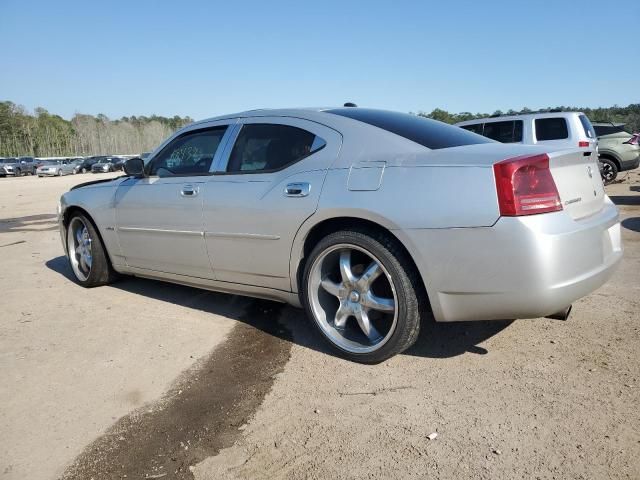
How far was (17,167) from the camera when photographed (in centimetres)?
4156

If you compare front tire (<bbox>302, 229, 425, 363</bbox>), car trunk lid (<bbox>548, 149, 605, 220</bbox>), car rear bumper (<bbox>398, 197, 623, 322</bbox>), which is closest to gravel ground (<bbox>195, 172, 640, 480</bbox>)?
front tire (<bbox>302, 229, 425, 363</bbox>)

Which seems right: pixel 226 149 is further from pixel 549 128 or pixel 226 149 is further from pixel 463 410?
pixel 549 128

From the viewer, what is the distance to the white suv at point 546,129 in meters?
9.30

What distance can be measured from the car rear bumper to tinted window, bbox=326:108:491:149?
0.72m

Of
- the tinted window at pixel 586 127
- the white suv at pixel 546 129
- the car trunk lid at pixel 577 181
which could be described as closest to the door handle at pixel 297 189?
the car trunk lid at pixel 577 181

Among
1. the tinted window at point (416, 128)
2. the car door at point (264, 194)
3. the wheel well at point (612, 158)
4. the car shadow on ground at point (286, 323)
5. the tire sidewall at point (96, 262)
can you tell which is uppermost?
the tinted window at point (416, 128)

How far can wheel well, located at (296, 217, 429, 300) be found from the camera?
281cm

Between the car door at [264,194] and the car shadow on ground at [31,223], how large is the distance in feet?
23.6

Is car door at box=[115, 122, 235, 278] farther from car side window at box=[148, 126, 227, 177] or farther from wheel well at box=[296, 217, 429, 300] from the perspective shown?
wheel well at box=[296, 217, 429, 300]

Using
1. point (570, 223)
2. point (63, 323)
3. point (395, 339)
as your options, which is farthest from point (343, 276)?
point (63, 323)

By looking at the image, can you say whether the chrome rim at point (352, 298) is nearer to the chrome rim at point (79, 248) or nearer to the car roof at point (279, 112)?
the car roof at point (279, 112)

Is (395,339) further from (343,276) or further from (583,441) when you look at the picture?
(583,441)

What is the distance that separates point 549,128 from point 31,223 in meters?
10.8

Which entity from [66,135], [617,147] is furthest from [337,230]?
[66,135]
